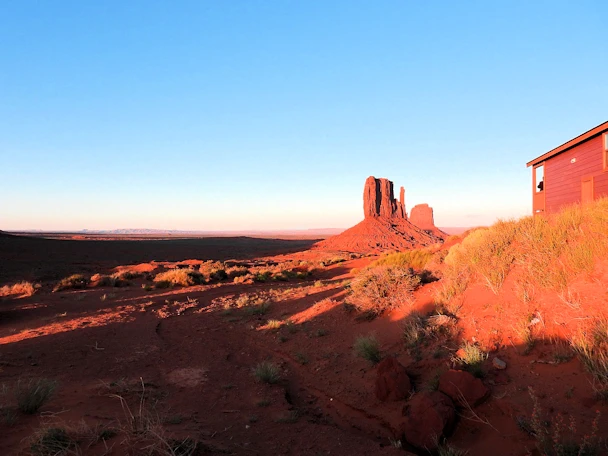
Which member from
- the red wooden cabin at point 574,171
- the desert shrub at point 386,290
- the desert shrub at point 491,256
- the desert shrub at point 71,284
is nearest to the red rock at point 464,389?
the desert shrub at point 491,256

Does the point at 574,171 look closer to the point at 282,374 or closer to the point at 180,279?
the point at 282,374

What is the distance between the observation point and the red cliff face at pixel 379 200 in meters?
76.9

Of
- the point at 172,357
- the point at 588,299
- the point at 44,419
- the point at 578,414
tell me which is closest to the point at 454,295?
the point at 588,299

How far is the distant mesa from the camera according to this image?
61312 mm

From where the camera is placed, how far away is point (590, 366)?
4633mm

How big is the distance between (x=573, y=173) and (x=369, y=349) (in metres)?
14.3

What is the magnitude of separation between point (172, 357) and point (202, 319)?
12.6ft

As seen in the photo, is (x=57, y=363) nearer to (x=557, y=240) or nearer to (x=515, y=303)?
(x=515, y=303)

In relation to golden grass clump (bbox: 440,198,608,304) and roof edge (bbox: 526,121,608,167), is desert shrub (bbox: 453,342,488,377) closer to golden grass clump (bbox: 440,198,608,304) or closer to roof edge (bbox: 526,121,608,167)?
golden grass clump (bbox: 440,198,608,304)

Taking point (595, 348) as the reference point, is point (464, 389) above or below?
below

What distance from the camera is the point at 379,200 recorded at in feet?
259

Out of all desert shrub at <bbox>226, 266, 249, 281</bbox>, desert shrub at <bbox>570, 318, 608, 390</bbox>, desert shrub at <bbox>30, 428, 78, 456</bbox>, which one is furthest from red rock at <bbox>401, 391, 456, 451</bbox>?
desert shrub at <bbox>226, 266, 249, 281</bbox>

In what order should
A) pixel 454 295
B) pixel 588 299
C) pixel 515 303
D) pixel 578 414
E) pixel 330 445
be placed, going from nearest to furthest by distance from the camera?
pixel 578 414
pixel 330 445
pixel 588 299
pixel 515 303
pixel 454 295

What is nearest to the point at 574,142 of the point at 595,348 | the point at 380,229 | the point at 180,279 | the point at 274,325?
the point at 595,348
